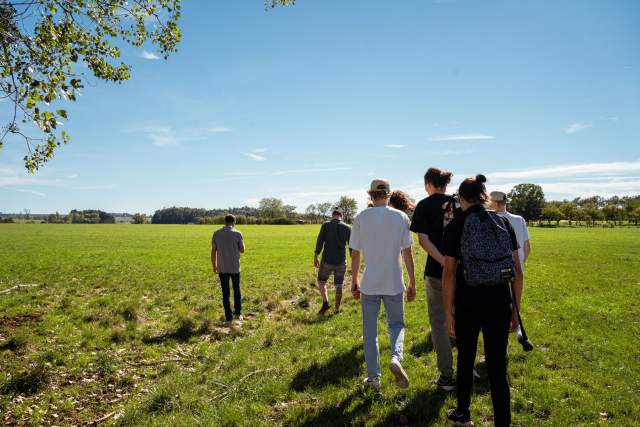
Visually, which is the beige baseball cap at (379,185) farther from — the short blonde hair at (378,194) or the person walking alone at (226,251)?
the person walking alone at (226,251)

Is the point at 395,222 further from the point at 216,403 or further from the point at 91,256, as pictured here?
the point at 91,256

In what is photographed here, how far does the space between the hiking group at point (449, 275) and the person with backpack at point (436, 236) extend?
0.04ft

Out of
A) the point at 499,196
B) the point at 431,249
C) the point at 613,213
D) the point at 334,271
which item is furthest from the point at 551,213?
the point at 431,249

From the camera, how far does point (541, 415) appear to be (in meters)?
5.00

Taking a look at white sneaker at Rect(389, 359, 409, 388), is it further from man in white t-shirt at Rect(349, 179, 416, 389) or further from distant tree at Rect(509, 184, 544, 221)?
distant tree at Rect(509, 184, 544, 221)

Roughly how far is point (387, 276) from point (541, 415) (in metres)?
2.67

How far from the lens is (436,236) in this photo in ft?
17.1

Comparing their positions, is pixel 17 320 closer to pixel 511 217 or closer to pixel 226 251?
pixel 226 251

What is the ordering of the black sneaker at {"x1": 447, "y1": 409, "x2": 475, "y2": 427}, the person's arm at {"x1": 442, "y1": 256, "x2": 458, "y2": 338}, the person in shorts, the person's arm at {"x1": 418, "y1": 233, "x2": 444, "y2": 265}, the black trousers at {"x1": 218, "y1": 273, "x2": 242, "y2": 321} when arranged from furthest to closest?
the person in shorts < the black trousers at {"x1": 218, "y1": 273, "x2": 242, "y2": 321} < the person's arm at {"x1": 418, "y1": 233, "x2": 444, "y2": 265} < the black sneaker at {"x1": 447, "y1": 409, "x2": 475, "y2": 427} < the person's arm at {"x1": 442, "y1": 256, "x2": 458, "y2": 338}

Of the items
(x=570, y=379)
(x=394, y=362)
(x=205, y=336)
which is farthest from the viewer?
(x=205, y=336)

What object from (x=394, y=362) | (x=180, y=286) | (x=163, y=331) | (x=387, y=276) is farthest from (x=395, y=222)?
(x=180, y=286)

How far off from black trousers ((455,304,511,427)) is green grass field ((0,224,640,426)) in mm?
987

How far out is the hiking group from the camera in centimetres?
390

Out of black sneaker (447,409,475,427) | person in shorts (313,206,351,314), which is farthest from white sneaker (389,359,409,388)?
person in shorts (313,206,351,314)
